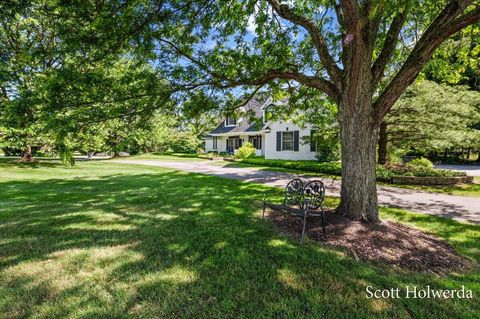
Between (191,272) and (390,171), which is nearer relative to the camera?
(191,272)

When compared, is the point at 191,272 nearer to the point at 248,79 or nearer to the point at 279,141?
the point at 248,79

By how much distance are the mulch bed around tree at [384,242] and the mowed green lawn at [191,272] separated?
26cm

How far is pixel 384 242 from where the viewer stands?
181 inches

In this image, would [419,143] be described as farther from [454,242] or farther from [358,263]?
[358,263]

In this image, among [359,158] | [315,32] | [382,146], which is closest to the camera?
[359,158]

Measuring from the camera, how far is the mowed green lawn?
281 cm

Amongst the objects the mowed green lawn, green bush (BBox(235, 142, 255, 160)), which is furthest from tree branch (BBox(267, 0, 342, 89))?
green bush (BBox(235, 142, 255, 160))

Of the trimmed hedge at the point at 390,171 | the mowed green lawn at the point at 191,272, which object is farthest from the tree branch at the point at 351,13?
the trimmed hedge at the point at 390,171

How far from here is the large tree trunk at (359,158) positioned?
526 cm

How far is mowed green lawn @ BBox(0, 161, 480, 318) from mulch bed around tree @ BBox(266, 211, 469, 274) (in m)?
0.26

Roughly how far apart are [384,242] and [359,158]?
1671mm

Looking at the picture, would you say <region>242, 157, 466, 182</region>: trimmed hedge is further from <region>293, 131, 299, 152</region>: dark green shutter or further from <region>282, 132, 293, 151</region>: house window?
<region>282, 132, 293, 151</region>: house window

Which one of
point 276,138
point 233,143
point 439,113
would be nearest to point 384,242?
point 439,113

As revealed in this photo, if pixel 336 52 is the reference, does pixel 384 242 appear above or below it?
below
